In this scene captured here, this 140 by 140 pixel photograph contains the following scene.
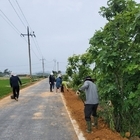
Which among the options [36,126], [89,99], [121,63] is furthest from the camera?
[36,126]

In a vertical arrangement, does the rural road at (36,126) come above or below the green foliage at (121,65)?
below

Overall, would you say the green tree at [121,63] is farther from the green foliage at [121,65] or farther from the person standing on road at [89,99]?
the person standing on road at [89,99]

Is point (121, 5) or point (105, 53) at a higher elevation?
point (121, 5)

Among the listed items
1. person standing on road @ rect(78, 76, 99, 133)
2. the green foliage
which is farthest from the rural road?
the green foliage

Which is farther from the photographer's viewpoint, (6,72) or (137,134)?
(6,72)

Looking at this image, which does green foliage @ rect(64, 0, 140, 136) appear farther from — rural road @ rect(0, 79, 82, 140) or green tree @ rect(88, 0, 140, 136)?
rural road @ rect(0, 79, 82, 140)

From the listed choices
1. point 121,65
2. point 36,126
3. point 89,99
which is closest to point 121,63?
point 121,65

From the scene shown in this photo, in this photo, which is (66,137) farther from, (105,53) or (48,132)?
(105,53)

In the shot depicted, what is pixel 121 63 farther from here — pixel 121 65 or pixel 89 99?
pixel 89 99

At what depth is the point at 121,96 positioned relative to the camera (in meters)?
8.04

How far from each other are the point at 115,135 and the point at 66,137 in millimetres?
1333

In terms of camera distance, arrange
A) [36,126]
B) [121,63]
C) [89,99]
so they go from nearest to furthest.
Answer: [121,63] → [89,99] → [36,126]

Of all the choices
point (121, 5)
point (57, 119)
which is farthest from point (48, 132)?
point (121, 5)

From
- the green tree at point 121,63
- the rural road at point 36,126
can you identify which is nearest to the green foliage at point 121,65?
the green tree at point 121,63
